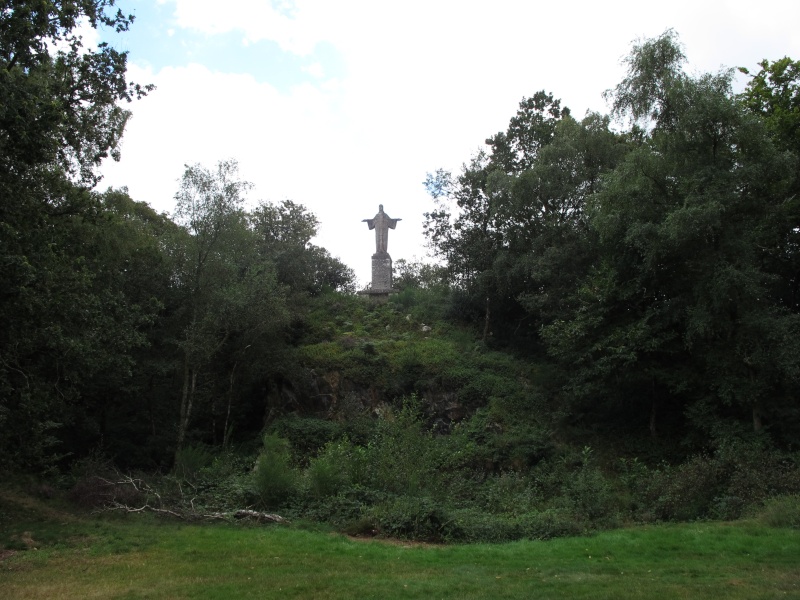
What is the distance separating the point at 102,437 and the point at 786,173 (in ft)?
79.9

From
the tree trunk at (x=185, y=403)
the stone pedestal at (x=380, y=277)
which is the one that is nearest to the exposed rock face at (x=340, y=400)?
the tree trunk at (x=185, y=403)

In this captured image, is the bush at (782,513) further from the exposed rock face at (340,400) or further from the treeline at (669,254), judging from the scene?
the exposed rock face at (340,400)

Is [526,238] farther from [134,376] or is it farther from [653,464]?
[134,376]

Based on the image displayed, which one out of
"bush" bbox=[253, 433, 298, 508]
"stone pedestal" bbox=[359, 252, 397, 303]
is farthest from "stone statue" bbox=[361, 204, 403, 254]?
"bush" bbox=[253, 433, 298, 508]

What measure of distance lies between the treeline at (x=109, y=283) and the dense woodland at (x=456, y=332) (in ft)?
0.28

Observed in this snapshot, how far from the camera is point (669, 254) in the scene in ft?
66.8

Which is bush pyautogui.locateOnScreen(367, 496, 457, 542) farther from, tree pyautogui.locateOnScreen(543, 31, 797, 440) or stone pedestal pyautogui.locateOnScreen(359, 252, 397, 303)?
stone pedestal pyautogui.locateOnScreen(359, 252, 397, 303)

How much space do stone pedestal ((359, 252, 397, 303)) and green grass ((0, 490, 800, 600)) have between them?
20126 millimetres

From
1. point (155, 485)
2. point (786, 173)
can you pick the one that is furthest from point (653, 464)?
point (155, 485)

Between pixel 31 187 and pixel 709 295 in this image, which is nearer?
pixel 31 187

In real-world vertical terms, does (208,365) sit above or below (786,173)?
below

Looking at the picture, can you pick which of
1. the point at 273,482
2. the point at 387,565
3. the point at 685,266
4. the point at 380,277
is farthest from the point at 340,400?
the point at 387,565

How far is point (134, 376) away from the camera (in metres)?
22.9

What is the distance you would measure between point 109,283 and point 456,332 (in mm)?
14587
